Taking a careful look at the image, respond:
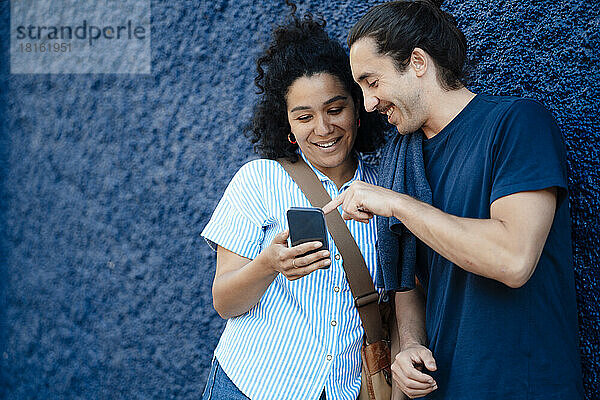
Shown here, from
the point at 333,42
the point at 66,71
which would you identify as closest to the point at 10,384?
the point at 66,71

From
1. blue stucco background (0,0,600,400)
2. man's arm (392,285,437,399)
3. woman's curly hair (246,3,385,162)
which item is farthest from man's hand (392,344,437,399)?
blue stucco background (0,0,600,400)

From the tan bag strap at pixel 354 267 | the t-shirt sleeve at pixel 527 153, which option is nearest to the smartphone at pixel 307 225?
the tan bag strap at pixel 354 267

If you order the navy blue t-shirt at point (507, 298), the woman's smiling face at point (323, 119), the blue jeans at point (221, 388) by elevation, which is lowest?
the blue jeans at point (221, 388)

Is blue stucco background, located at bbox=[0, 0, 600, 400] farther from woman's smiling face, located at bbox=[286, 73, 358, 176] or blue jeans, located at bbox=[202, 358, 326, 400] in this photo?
blue jeans, located at bbox=[202, 358, 326, 400]

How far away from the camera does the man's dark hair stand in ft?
6.47

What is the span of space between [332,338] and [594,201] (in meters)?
0.98

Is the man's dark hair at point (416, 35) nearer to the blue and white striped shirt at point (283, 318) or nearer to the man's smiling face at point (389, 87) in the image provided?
the man's smiling face at point (389, 87)

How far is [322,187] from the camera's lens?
2311mm

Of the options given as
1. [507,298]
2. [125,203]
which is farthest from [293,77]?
[125,203]

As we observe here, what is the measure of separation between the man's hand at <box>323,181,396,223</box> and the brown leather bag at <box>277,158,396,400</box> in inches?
13.0

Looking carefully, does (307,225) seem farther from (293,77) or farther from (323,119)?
(293,77)

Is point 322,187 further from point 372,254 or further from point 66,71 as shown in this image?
point 66,71

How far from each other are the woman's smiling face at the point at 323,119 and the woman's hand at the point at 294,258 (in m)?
0.41

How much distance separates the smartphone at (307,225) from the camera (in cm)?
192
